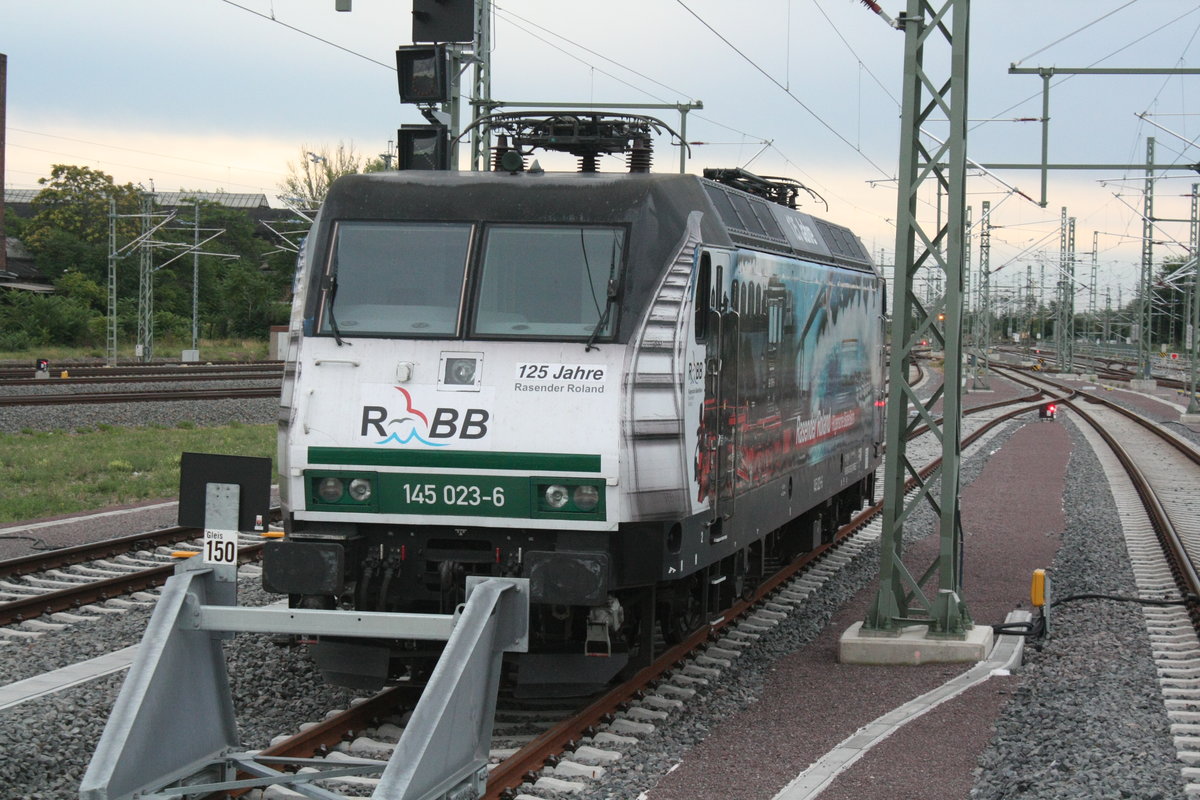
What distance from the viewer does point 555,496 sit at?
26.1 ft

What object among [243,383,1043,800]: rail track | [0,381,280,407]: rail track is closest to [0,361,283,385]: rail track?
[0,381,280,407]: rail track

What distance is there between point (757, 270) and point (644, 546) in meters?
2.75

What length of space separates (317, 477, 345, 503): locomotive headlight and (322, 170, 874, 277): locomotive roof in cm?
171

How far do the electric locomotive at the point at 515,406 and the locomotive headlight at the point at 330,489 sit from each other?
13 millimetres

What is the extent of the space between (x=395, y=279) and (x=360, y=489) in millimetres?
1349

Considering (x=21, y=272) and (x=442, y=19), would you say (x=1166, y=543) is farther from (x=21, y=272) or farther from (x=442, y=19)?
(x=21, y=272)

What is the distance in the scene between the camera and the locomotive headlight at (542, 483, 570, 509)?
7.92 metres

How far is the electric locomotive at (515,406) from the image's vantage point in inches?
313

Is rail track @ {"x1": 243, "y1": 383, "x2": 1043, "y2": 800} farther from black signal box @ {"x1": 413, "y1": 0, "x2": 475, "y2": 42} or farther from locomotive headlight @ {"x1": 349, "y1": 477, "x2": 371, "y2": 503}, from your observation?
black signal box @ {"x1": 413, "y1": 0, "x2": 475, "y2": 42}

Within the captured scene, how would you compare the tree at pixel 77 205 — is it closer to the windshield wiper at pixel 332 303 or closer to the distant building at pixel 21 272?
the distant building at pixel 21 272

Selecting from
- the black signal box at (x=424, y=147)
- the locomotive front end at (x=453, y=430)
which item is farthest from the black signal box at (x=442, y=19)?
the locomotive front end at (x=453, y=430)

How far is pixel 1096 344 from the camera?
114 meters

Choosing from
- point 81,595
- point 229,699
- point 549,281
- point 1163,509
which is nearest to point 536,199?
point 549,281

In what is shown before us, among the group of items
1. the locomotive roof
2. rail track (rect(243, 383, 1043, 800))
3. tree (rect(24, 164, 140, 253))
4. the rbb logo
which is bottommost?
rail track (rect(243, 383, 1043, 800))
